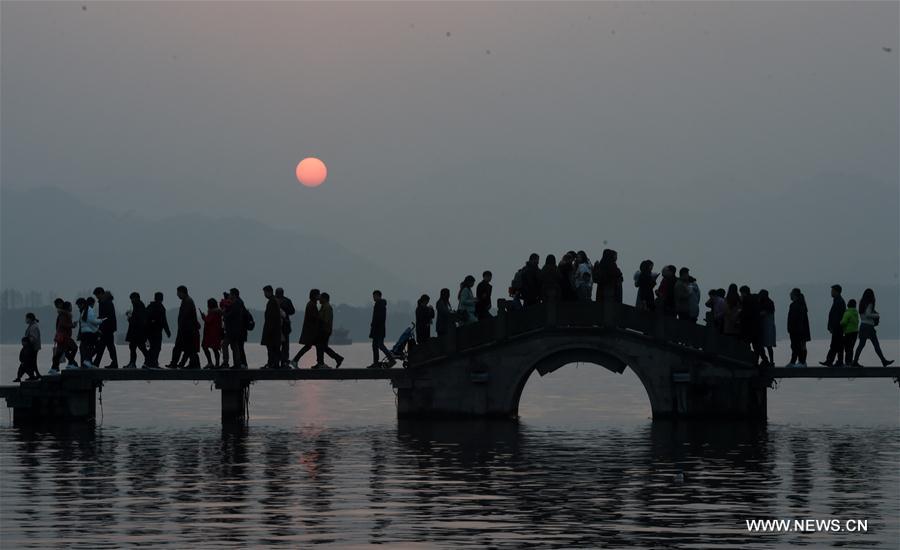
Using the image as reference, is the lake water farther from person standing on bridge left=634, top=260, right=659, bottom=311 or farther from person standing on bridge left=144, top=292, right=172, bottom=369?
person standing on bridge left=634, top=260, right=659, bottom=311

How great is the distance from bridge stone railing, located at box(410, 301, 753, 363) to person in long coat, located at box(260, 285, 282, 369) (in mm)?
3882

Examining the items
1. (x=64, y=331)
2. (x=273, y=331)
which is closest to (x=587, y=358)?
(x=273, y=331)

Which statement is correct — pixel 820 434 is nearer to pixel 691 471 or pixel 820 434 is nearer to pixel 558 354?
pixel 558 354

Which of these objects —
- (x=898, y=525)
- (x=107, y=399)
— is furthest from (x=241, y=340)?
(x=107, y=399)

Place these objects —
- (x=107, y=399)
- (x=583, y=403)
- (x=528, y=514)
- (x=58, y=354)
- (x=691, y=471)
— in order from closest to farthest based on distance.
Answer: (x=528, y=514), (x=691, y=471), (x=58, y=354), (x=583, y=403), (x=107, y=399)

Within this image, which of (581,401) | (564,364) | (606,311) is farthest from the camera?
(581,401)

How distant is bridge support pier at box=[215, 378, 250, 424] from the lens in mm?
42188

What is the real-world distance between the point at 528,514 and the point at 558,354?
59.8 ft

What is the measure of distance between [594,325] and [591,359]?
44.5 inches

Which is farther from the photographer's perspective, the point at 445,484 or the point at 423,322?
the point at 423,322

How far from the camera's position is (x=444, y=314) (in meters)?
41.2

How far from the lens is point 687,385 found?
4034 centimetres

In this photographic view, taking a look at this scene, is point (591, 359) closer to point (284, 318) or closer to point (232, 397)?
point (284, 318)

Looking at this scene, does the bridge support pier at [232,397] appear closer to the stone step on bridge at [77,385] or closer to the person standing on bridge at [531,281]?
the stone step on bridge at [77,385]
